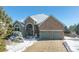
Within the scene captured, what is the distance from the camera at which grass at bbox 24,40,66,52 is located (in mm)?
4914

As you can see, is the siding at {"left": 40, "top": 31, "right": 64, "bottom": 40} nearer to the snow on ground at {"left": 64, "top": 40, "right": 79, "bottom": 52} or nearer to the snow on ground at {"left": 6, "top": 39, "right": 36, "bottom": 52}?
the snow on ground at {"left": 64, "top": 40, "right": 79, "bottom": 52}

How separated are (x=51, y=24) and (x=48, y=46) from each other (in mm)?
538

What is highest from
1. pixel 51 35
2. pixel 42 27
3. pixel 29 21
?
pixel 29 21

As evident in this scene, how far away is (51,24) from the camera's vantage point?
5012 mm

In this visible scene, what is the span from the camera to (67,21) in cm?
493

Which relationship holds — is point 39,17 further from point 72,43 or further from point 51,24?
point 72,43

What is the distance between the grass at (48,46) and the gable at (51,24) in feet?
1.12

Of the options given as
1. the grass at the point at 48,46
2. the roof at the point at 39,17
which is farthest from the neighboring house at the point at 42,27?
the grass at the point at 48,46

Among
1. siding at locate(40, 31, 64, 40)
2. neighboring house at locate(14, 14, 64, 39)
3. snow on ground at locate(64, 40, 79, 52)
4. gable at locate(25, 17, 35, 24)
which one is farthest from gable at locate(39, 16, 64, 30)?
snow on ground at locate(64, 40, 79, 52)

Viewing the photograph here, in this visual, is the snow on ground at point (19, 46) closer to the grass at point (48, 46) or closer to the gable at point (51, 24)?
the grass at point (48, 46)

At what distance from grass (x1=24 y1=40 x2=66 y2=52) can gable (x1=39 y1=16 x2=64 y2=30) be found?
343 millimetres

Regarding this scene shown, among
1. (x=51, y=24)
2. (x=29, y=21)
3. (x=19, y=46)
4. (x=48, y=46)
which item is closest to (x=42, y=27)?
(x=51, y=24)
